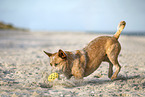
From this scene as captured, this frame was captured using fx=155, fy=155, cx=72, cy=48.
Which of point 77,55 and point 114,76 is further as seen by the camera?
point 114,76

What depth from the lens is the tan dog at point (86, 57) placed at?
3.34 metres

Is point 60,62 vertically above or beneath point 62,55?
beneath

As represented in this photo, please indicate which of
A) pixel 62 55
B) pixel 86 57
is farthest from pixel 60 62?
pixel 86 57

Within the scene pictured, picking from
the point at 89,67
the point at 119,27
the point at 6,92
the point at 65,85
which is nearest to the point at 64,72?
the point at 65,85

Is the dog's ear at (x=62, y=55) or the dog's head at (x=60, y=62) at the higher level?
the dog's ear at (x=62, y=55)

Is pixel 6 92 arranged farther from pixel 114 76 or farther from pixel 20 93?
pixel 114 76

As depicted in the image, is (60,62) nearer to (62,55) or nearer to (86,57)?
(62,55)

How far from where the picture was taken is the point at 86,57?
3531mm

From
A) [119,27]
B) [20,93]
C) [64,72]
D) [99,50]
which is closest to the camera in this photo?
[20,93]

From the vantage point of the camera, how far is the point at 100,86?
11.4ft

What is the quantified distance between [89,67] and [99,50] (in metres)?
0.47

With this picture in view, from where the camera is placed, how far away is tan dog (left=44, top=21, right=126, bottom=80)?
334cm

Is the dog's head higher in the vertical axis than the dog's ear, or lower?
lower

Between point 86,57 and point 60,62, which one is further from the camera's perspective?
point 86,57
